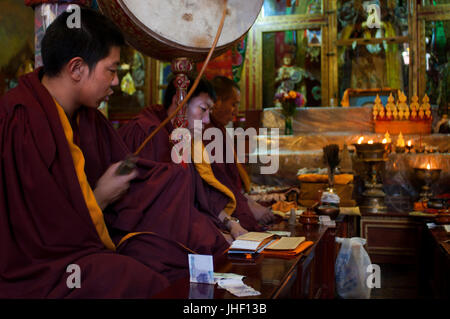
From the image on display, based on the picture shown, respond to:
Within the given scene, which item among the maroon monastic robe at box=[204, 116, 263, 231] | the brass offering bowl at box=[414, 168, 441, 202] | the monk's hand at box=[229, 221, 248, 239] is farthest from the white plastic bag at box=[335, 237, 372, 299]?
the brass offering bowl at box=[414, 168, 441, 202]

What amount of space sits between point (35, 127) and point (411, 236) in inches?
148

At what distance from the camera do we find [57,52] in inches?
64.9

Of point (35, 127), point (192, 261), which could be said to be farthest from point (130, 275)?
point (35, 127)

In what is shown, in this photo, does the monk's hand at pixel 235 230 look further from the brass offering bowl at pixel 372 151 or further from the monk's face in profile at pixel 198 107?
the brass offering bowl at pixel 372 151

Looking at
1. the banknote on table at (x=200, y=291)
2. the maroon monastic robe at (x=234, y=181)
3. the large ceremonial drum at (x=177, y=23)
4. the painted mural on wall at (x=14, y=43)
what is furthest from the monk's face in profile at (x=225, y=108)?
the painted mural on wall at (x=14, y=43)

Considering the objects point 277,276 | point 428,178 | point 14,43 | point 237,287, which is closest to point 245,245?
point 277,276

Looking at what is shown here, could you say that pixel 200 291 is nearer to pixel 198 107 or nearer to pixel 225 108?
pixel 198 107

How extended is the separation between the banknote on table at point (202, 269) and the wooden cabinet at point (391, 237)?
3246 mm

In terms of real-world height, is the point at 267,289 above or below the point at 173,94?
below

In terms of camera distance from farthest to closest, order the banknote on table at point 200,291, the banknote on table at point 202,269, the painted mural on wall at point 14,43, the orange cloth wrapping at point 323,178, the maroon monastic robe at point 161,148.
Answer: the painted mural on wall at point 14,43 < the orange cloth wrapping at point 323,178 < the maroon monastic robe at point 161,148 < the banknote on table at point 202,269 < the banknote on table at point 200,291

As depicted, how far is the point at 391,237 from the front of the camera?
4336 mm

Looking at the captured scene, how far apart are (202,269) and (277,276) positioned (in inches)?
10.0

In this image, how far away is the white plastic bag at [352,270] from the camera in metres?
3.08

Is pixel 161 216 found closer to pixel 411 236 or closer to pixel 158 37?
pixel 158 37
